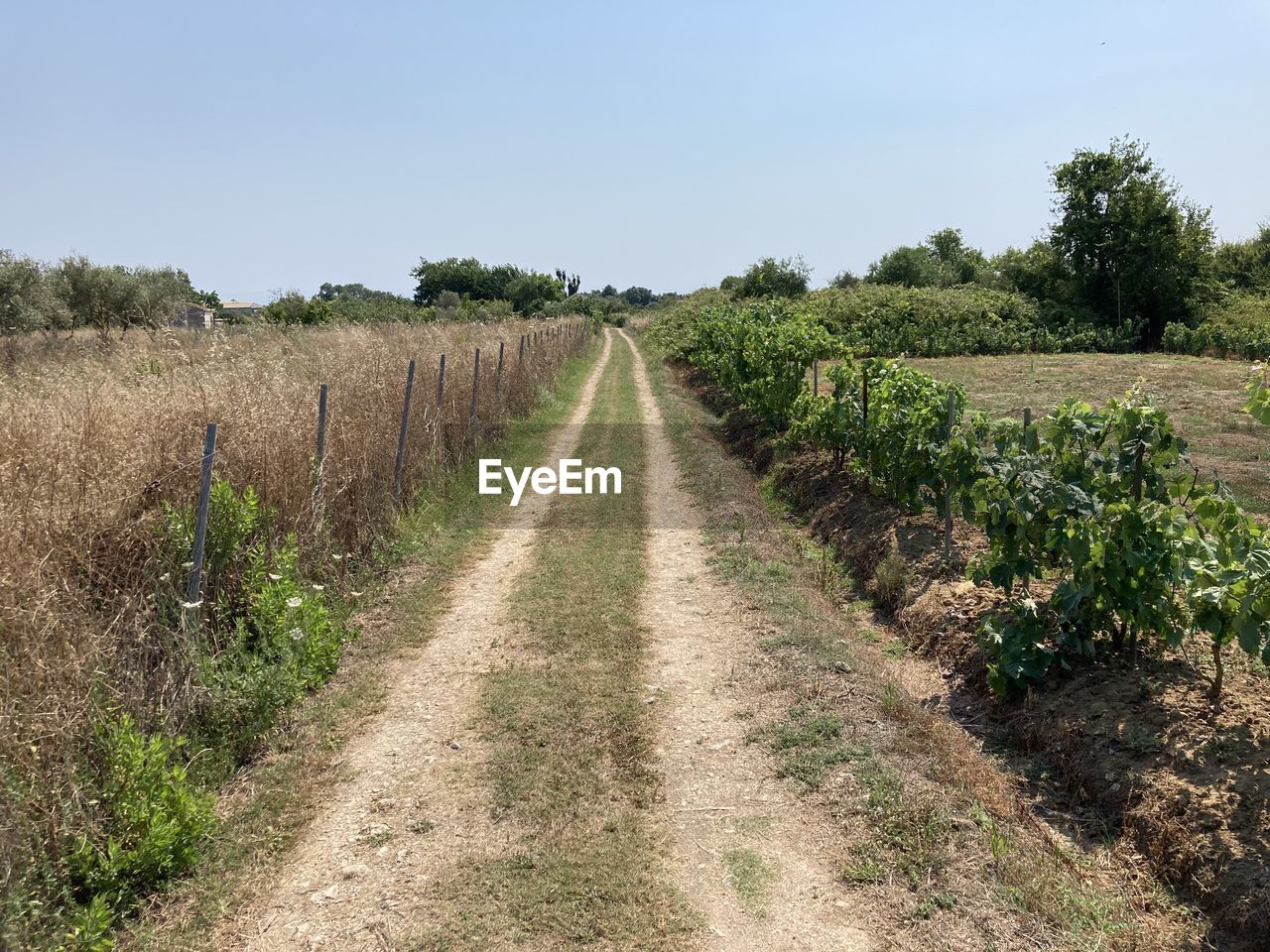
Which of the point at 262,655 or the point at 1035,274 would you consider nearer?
the point at 262,655

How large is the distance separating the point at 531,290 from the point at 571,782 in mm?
81281

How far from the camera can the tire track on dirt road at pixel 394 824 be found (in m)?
3.53

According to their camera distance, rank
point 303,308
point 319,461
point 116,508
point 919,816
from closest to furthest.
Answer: point 919,816, point 116,508, point 319,461, point 303,308

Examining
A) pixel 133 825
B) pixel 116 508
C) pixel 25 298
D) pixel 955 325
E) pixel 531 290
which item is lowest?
pixel 133 825

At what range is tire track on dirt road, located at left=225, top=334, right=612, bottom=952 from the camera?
3.53 meters

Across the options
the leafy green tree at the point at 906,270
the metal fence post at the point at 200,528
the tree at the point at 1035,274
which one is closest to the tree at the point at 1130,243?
the tree at the point at 1035,274

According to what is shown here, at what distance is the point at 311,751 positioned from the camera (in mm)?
4910

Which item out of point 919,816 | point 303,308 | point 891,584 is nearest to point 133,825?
point 919,816

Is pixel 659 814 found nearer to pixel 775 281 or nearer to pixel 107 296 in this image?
pixel 107 296

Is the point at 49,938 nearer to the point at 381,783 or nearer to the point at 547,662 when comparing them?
the point at 381,783

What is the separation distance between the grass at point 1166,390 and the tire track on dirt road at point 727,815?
160 inches

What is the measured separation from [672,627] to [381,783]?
2946mm

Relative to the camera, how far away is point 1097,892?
394 cm

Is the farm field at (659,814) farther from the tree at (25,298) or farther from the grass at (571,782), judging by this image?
the tree at (25,298)
